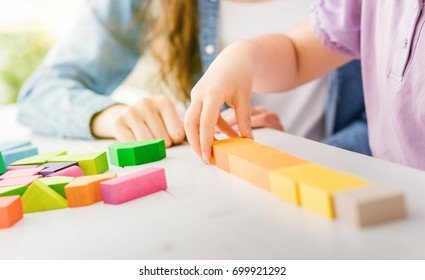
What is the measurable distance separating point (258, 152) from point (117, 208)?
0.49 ft

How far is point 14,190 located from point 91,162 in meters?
0.10

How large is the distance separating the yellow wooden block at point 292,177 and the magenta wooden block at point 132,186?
0.38 ft

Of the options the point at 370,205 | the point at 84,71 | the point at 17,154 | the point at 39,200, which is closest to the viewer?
the point at 370,205

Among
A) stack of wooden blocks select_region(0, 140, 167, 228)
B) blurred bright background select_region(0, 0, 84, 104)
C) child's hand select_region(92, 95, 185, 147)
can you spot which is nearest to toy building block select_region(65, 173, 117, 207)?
stack of wooden blocks select_region(0, 140, 167, 228)

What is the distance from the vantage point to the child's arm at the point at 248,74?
663 millimetres

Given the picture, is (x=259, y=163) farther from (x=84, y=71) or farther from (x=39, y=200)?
(x=84, y=71)

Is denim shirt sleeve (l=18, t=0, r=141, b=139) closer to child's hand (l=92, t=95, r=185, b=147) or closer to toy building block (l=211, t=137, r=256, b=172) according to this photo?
child's hand (l=92, t=95, r=185, b=147)

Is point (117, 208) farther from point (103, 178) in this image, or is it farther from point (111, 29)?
point (111, 29)

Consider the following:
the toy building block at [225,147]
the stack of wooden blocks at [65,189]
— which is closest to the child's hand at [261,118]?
the toy building block at [225,147]

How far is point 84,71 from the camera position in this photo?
44.5 inches

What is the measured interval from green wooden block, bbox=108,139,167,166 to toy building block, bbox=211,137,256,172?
0.08 m

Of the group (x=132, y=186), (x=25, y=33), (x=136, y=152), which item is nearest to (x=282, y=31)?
(x=136, y=152)

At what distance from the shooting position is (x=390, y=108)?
32.0 inches

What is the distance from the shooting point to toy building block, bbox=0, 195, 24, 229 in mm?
511
